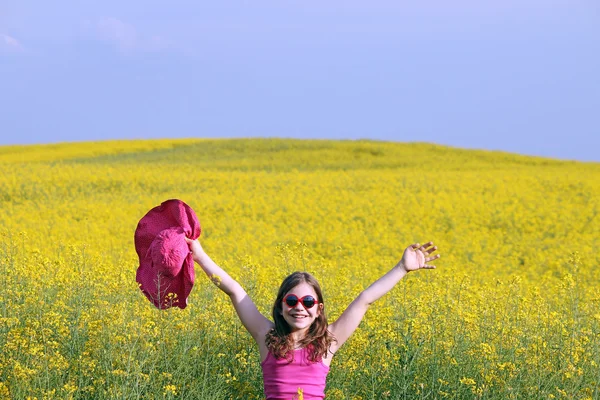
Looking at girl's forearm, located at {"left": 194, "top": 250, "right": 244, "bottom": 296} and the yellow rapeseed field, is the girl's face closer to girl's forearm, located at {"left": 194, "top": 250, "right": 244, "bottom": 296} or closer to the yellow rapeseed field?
girl's forearm, located at {"left": 194, "top": 250, "right": 244, "bottom": 296}

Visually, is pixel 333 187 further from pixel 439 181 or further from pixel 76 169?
pixel 76 169

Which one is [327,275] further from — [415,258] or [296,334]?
[296,334]

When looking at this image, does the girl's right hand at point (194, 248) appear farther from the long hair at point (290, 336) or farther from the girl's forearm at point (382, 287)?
the girl's forearm at point (382, 287)

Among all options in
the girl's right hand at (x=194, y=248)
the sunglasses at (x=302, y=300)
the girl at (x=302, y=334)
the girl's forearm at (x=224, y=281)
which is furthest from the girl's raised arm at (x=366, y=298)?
the girl's right hand at (x=194, y=248)

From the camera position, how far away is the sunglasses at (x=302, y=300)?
14.8 ft

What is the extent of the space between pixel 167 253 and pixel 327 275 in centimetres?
367

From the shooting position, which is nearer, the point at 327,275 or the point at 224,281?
the point at 224,281

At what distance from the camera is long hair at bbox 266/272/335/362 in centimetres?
463

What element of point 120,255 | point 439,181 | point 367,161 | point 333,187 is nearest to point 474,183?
point 439,181

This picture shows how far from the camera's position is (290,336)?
15.4 feet

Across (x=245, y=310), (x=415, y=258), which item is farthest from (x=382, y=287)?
(x=245, y=310)

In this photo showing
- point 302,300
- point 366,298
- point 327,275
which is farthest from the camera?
point 327,275

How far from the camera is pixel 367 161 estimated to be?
1475 inches

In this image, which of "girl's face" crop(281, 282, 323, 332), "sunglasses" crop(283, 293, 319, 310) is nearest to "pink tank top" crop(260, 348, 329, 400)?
"girl's face" crop(281, 282, 323, 332)
